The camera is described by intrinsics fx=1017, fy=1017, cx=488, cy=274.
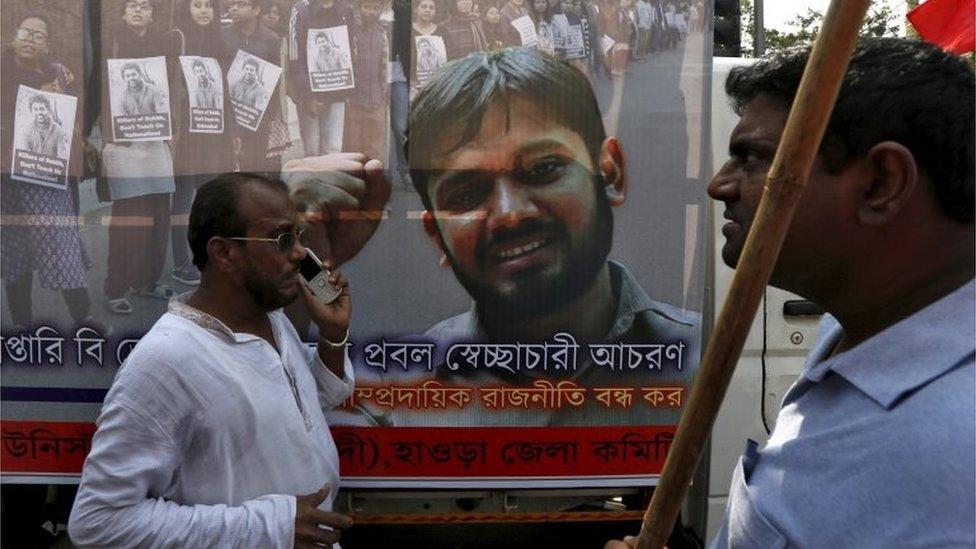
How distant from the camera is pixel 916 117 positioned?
3.69 feet

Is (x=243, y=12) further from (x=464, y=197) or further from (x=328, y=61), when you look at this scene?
(x=464, y=197)

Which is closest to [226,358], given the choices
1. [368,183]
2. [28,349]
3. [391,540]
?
[368,183]

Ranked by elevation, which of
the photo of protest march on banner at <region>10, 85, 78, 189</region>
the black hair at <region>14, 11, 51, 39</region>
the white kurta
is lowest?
the white kurta

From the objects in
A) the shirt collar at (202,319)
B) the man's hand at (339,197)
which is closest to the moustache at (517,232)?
the man's hand at (339,197)

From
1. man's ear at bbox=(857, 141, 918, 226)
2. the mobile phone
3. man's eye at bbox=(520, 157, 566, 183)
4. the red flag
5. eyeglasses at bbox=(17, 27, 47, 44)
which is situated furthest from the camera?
the red flag

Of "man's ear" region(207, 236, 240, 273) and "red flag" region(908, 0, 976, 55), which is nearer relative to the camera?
"man's ear" region(207, 236, 240, 273)

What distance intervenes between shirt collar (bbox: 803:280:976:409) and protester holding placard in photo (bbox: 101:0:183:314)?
7.73 ft

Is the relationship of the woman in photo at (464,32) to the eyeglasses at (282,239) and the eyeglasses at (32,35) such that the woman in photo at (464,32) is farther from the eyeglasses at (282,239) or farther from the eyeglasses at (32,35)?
the eyeglasses at (32,35)

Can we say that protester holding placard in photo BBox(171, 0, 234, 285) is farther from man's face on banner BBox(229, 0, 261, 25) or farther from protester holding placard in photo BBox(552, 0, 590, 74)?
protester holding placard in photo BBox(552, 0, 590, 74)

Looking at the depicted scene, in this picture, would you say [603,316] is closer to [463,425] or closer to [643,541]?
[463,425]

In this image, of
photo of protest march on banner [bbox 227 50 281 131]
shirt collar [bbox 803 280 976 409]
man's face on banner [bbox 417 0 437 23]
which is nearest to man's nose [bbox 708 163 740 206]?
shirt collar [bbox 803 280 976 409]

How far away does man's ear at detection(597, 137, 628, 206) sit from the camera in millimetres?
3146

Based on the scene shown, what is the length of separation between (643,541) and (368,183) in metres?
1.98

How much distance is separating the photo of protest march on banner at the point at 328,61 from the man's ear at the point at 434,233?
450 mm
